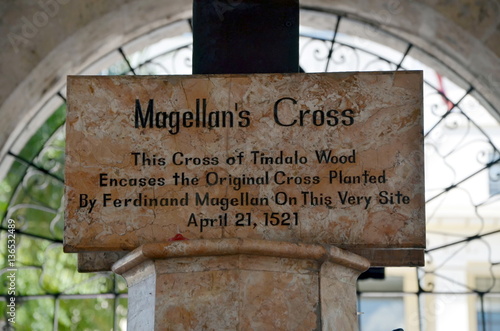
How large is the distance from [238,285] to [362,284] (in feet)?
59.0

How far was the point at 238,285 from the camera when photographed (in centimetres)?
353

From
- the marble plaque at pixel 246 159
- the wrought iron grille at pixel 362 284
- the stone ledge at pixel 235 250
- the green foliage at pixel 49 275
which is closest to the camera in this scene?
the stone ledge at pixel 235 250

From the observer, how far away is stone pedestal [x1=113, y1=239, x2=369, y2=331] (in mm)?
3523

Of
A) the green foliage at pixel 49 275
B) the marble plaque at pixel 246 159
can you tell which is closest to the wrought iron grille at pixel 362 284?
the green foliage at pixel 49 275

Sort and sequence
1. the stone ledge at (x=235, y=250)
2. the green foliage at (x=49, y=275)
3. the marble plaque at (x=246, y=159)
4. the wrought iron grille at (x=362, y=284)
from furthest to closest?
1. the green foliage at (x=49, y=275)
2. the wrought iron grille at (x=362, y=284)
3. the marble plaque at (x=246, y=159)
4. the stone ledge at (x=235, y=250)

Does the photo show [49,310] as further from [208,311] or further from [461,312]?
[208,311]

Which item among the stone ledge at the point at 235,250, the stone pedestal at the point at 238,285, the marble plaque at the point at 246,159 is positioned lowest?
the stone pedestal at the point at 238,285

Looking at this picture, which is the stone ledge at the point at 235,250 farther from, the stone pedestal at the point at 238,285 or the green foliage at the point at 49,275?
the green foliage at the point at 49,275

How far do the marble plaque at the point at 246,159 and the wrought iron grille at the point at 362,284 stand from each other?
12.3ft

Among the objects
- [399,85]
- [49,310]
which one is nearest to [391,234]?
[399,85]

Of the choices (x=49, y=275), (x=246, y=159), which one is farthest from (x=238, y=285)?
(x=49, y=275)

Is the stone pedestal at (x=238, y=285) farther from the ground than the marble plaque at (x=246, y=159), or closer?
closer

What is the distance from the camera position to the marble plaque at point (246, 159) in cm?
378

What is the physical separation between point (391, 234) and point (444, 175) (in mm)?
15451
